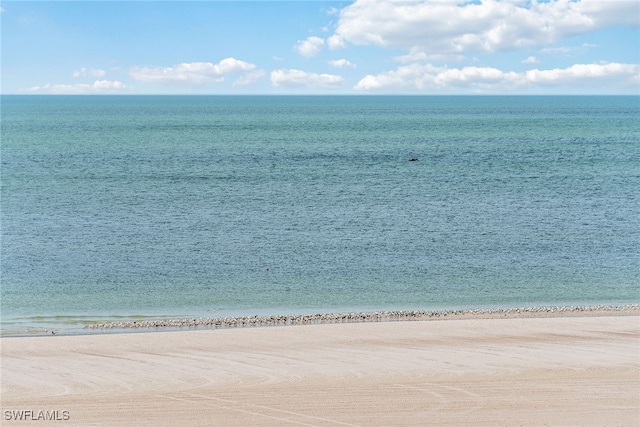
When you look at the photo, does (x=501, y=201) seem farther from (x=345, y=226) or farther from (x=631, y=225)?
(x=345, y=226)

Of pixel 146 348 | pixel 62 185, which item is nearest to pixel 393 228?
pixel 146 348

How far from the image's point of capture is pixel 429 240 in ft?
119

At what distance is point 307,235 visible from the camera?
123ft

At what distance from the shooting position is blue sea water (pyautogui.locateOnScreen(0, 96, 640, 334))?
27.5m

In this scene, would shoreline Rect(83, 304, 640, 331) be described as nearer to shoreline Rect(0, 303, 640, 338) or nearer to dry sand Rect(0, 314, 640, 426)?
shoreline Rect(0, 303, 640, 338)

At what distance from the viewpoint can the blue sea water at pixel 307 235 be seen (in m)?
27.5

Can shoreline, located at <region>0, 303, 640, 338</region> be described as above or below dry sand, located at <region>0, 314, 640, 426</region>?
below

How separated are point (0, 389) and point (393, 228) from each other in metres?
25.1

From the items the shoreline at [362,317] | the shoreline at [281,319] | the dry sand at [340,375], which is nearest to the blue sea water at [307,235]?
the shoreline at [281,319]

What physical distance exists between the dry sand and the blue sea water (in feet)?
13.7

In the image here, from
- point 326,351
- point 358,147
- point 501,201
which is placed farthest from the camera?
point 358,147

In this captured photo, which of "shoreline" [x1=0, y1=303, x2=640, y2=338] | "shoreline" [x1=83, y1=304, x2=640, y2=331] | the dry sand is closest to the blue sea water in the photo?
"shoreline" [x1=0, y1=303, x2=640, y2=338]

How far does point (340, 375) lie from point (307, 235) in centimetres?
1993

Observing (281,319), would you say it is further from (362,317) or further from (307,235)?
(307,235)
